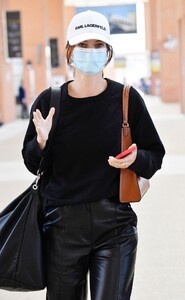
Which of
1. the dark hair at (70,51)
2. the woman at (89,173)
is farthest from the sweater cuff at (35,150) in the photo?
the dark hair at (70,51)

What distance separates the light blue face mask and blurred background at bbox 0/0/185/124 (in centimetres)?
2107

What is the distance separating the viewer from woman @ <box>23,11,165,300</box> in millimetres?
2516

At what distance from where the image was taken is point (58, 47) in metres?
38.8

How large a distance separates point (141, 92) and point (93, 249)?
1811 millimetres

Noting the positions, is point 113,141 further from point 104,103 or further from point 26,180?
point 26,180

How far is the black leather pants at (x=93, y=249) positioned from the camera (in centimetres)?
251

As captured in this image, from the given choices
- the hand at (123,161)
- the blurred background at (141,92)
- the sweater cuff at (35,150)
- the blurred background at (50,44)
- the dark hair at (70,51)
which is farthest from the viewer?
the blurred background at (50,44)

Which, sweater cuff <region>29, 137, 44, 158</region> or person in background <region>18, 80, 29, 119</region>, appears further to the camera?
person in background <region>18, 80, 29, 119</region>

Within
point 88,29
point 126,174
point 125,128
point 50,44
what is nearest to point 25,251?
point 126,174

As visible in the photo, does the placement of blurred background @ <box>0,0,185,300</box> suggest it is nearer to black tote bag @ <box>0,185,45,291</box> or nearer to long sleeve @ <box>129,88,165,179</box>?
long sleeve @ <box>129,88,165,179</box>

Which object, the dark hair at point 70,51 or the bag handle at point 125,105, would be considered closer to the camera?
the bag handle at point 125,105

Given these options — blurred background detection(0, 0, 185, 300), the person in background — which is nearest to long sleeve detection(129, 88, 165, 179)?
blurred background detection(0, 0, 185, 300)

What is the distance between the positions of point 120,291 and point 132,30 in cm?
3801

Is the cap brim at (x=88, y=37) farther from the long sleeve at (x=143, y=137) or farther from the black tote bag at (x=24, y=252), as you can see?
the black tote bag at (x=24, y=252)
